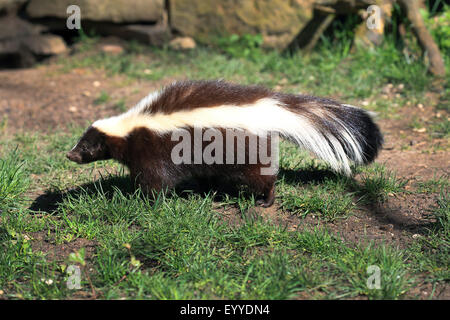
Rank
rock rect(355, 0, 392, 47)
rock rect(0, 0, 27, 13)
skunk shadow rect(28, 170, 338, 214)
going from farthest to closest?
rock rect(0, 0, 27, 13)
rock rect(355, 0, 392, 47)
skunk shadow rect(28, 170, 338, 214)

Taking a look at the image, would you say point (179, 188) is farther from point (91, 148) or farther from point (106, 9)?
point (106, 9)

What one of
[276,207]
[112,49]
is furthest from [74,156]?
[112,49]

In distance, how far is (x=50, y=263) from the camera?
3863mm

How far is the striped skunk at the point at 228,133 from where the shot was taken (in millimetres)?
4297

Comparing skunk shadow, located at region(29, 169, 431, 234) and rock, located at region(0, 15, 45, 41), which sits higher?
rock, located at region(0, 15, 45, 41)

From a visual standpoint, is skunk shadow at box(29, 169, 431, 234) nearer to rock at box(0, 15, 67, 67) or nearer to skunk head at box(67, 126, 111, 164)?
skunk head at box(67, 126, 111, 164)

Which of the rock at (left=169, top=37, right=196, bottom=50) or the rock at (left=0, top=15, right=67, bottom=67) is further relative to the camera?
the rock at (left=169, top=37, right=196, bottom=50)

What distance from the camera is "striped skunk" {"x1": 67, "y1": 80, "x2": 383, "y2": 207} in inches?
169

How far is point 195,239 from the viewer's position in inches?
160

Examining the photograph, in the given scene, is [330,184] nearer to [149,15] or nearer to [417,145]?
[417,145]

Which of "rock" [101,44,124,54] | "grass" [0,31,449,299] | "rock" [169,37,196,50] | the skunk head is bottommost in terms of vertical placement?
"grass" [0,31,449,299]

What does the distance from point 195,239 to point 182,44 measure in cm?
545

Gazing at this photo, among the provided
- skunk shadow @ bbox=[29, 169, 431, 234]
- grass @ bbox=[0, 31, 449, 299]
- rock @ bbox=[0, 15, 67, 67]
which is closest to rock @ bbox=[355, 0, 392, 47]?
grass @ bbox=[0, 31, 449, 299]

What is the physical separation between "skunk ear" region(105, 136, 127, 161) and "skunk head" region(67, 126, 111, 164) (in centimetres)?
5
